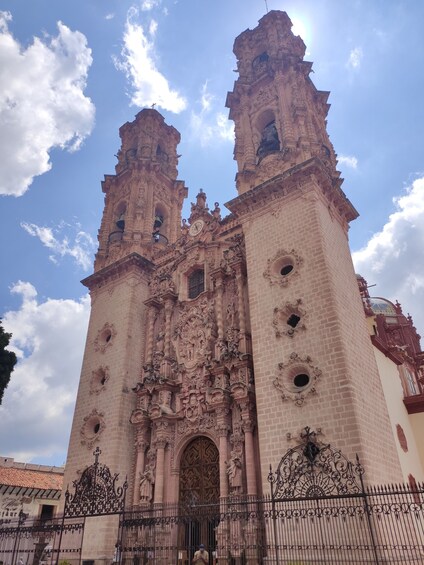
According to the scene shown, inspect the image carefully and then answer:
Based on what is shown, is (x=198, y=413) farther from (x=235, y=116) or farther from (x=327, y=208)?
(x=235, y=116)

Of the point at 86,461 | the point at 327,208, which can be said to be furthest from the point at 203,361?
the point at 327,208

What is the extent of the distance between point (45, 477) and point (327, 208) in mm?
24788

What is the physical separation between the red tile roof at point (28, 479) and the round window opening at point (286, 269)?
791 inches

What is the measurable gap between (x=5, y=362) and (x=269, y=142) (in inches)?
521

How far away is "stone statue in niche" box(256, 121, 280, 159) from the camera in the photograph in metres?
19.2

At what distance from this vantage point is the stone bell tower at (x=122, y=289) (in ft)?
56.2

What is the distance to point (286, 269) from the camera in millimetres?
15594

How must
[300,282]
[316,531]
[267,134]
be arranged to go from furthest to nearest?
[267,134]
[300,282]
[316,531]

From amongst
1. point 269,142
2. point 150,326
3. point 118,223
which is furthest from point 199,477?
point 118,223

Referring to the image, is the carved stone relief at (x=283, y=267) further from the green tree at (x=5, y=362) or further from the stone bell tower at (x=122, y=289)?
the green tree at (x=5, y=362)

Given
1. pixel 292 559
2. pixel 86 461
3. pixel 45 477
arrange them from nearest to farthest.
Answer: pixel 292 559 → pixel 86 461 → pixel 45 477

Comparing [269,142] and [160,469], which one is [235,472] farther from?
[269,142]

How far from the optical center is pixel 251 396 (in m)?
14.4

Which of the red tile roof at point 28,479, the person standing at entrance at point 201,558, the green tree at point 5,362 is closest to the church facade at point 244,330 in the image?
the person standing at entrance at point 201,558
